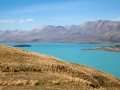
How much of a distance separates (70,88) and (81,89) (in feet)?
3.93

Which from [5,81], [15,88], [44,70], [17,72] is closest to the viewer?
[15,88]

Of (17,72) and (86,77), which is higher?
(17,72)

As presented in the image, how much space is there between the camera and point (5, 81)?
1847 centimetres

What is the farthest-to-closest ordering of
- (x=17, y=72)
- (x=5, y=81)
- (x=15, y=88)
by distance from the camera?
(x=17, y=72)
(x=5, y=81)
(x=15, y=88)

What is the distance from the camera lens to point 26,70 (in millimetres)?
25156

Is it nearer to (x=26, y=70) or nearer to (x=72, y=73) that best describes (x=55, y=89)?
(x=26, y=70)

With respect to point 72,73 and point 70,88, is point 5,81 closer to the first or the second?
point 70,88

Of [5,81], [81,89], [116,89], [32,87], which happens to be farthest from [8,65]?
[116,89]

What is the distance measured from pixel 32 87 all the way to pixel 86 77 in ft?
39.6

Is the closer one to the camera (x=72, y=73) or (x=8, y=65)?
(x=8, y=65)

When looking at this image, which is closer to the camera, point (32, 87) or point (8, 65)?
point (32, 87)

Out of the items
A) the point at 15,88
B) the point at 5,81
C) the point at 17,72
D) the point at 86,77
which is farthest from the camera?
the point at 86,77

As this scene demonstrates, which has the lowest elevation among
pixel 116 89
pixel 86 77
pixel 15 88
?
pixel 116 89

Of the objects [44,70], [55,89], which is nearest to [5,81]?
[55,89]
